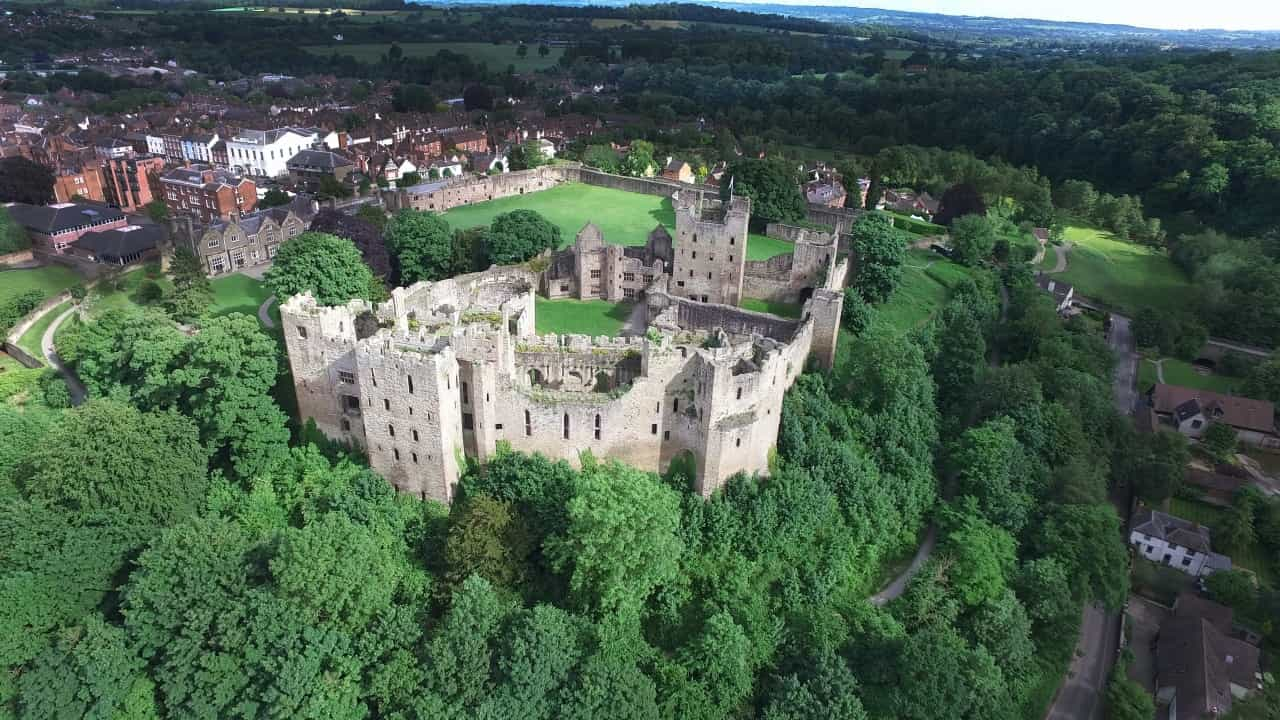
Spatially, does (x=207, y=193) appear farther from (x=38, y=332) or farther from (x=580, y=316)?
(x=580, y=316)

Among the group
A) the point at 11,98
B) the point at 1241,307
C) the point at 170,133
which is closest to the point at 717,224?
the point at 1241,307

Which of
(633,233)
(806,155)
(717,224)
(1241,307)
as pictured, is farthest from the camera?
(806,155)

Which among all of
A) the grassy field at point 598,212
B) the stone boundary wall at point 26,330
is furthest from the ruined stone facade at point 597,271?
the stone boundary wall at point 26,330

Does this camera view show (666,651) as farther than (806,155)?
No

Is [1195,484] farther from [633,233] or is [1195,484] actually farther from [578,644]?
[633,233]

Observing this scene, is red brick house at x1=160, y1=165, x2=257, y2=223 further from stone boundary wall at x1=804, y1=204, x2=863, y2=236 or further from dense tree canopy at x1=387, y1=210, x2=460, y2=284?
stone boundary wall at x1=804, y1=204, x2=863, y2=236

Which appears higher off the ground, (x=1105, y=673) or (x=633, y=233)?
(x=633, y=233)

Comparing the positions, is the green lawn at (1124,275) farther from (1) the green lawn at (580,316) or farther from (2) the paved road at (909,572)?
(1) the green lawn at (580,316)
